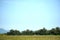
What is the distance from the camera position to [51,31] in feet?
21.1

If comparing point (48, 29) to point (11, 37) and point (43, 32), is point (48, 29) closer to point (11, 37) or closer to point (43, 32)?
point (43, 32)

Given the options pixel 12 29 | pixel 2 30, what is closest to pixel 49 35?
pixel 12 29

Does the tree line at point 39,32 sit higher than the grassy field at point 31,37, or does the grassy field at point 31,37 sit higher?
the tree line at point 39,32

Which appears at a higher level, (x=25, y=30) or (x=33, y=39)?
(x=25, y=30)

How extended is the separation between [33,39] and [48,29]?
2.66 feet

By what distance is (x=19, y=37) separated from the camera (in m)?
6.11

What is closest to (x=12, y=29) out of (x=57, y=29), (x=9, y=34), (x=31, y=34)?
(x=9, y=34)

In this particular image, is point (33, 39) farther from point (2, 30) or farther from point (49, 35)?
point (2, 30)

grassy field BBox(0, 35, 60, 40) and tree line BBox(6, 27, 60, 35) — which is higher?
tree line BBox(6, 27, 60, 35)

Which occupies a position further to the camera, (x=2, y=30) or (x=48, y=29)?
(x=48, y=29)

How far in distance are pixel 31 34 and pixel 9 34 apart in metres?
0.97

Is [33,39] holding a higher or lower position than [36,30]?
lower

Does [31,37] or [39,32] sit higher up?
[39,32]

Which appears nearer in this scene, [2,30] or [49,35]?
[2,30]
